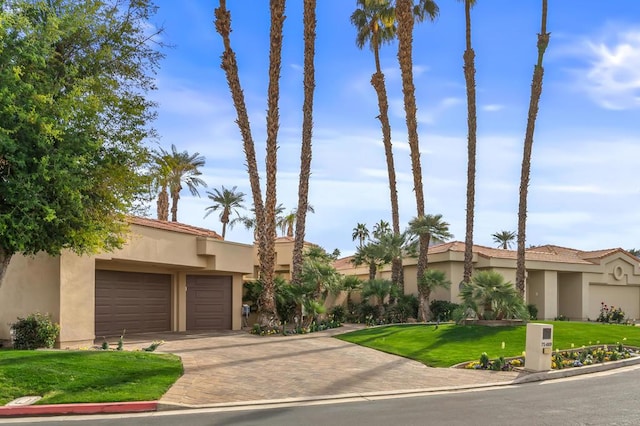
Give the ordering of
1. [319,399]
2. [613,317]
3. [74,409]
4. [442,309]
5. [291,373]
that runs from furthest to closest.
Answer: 1. [613,317]
2. [442,309]
3. [291,373]
4. [319,399]
5. [74,409]

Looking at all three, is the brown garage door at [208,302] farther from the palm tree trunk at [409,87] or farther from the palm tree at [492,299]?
the palm tree trunk at [409,87]

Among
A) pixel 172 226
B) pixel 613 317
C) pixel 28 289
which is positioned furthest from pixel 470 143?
pixel 28 289

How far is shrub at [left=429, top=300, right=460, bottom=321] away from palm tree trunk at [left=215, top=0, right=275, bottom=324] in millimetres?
10306

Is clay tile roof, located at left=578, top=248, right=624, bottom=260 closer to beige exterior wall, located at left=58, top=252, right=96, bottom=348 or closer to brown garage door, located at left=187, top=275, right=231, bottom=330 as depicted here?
brown garage door, located at left=187, top=275, right=231, bottom=330

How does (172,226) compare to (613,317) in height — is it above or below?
above

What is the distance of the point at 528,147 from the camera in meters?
Answer: 33.6

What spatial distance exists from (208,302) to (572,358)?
1635cm

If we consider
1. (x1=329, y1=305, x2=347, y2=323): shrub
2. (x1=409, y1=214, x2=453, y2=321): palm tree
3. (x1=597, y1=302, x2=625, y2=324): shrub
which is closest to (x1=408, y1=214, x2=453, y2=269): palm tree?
(x1=409, y1=214, x2=453, y2=321): palm tree

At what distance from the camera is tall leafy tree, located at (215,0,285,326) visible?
27.1 m

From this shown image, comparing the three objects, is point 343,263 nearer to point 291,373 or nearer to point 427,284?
point 427,284

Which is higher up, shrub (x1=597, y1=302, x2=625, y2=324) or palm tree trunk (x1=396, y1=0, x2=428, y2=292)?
palm tree trunk (x1=396, y1=0, x2=428, y2=292)

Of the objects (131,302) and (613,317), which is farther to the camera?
(613,317)

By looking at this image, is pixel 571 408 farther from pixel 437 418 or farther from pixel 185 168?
pixel 185 168

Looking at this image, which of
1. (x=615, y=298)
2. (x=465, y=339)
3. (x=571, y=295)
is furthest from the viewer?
(x=615, y=298)
